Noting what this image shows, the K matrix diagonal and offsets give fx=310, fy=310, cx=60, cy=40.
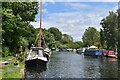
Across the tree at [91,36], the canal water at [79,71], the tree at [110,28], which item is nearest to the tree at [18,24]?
the canal water at [79,71]

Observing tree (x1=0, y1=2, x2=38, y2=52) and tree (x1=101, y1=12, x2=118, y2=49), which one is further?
tree (x1=101, y1=12, x2=118, y2=49)

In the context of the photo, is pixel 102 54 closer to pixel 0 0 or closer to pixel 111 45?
pixel 111 45

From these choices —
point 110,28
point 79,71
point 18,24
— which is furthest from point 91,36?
point 79,71

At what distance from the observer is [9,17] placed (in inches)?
1427

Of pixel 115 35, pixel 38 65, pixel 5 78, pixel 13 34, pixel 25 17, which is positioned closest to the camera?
pixel 5 78

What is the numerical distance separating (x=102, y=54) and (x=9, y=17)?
6263 cm

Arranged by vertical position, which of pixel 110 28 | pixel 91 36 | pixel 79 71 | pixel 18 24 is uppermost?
pixel 91 36

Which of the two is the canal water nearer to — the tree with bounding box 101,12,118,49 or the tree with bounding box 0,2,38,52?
the tree with bounding box 0,2,38,52

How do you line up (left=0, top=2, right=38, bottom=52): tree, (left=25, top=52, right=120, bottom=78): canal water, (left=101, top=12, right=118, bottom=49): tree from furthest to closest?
1. (left=101, top=12, right=118, bottom=49): tree
2. (left=0, top=2, right=38, bottom=52): tree
3. (left=25, top=52, right=120, bottom=78): canal water

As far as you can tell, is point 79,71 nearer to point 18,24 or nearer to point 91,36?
point 18,24

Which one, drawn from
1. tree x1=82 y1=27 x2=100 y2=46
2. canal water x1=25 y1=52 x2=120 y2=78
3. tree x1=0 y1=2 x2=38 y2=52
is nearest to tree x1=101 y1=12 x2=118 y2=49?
canal water x1=25 y1=52 x2=120 y2=78

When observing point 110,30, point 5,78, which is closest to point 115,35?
point 110,30

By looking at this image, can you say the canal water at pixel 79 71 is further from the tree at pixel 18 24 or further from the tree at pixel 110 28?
the tree at pixel 110 28

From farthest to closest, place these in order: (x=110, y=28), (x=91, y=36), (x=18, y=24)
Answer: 1. (x=91, y=36)
2. (x=110, y=28)
3. (x=18, y=24)
